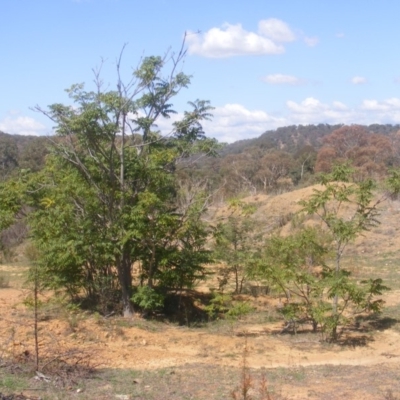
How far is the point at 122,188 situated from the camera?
1468cm

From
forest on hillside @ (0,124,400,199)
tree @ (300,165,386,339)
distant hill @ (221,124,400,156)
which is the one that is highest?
distant hill @ (221,124,400,156)

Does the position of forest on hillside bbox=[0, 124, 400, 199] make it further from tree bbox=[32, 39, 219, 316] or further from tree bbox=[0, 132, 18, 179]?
tree bbox=[32, 39, 219, 316]

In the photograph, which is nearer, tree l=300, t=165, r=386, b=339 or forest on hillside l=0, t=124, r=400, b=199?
tree l=300, t=165, r=386, b=339

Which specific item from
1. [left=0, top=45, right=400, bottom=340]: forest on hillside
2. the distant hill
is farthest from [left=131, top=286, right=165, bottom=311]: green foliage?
the distant hill

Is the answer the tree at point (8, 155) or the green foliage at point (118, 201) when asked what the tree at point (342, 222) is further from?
the tree at point (8, 155)

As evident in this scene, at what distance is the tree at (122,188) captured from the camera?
1407 cm

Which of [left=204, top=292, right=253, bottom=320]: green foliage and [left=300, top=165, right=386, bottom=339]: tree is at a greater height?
[left=300, top=165, right=386, bottom=339]: tree

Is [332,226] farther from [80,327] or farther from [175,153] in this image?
[80,327]

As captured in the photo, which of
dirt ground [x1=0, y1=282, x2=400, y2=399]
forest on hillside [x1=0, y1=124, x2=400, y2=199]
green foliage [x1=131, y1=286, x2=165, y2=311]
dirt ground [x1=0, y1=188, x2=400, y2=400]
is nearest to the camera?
dirt ground [x1=0, y1=188, x2=400, y2=400]

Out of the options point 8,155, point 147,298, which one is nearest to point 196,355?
point 147,298

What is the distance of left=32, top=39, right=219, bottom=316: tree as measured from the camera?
14.1 m

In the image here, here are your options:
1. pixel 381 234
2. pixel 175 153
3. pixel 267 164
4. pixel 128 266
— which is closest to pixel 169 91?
pixel 175 153

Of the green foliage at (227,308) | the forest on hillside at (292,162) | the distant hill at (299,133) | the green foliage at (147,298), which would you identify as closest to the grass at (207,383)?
the green foliage at (227,308)

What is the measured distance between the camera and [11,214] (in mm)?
14984
